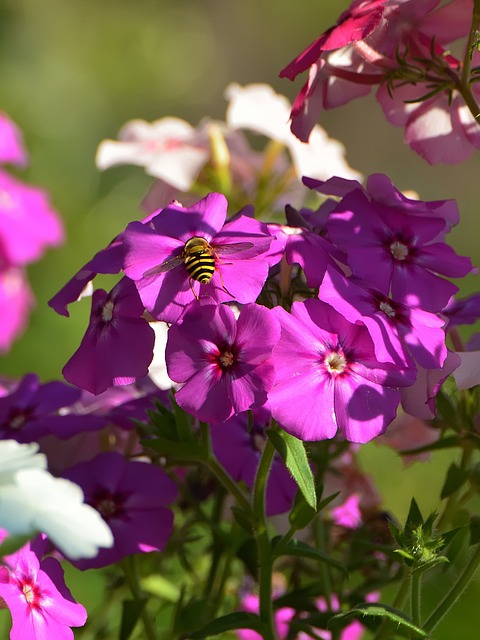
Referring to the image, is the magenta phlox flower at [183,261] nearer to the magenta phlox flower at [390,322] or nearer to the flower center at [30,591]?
the magenta phlox flower at [390,322]

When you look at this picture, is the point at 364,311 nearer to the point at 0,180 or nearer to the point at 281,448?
the point at 281,448

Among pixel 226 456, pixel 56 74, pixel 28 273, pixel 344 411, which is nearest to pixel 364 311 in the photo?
pixel 344 411

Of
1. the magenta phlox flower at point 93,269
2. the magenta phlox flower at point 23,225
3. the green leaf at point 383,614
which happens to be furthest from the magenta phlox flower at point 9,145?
the green leaf at point 383,614

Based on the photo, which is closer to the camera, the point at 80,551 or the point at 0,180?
the point at 80,551

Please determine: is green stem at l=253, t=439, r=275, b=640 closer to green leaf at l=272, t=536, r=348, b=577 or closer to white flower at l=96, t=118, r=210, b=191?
green leaf at l=272, t=536, r=348, b=577

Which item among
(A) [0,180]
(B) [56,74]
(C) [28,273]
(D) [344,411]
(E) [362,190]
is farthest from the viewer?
(B) [56,74]
